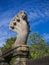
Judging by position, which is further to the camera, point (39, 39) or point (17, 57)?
point (39, 39)

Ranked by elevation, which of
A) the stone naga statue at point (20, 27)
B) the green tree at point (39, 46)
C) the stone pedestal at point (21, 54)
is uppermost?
the green tree at point (39, 46)

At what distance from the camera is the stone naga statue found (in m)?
10.4

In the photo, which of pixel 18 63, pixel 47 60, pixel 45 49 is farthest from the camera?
pixel 45 49

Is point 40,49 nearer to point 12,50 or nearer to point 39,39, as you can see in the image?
point 39,39

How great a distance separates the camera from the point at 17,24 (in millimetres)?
10930

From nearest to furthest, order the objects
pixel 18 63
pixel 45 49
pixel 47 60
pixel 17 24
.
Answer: pixel 47 60 < pixel 18 63 < pixel 17 24 < pixel 45 49

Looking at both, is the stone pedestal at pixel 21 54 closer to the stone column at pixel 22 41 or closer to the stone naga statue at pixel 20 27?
the stone column at pixel 22 41

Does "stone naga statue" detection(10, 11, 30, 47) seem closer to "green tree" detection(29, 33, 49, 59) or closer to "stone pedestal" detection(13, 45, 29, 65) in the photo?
"stone pedestal" detection(13, 45, 29, 65)

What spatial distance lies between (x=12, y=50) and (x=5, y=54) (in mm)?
723

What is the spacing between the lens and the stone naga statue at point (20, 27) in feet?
34.0

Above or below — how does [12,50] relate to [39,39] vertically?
below

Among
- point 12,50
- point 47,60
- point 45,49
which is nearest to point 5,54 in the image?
point 12,50

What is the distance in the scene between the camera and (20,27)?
35.0ft

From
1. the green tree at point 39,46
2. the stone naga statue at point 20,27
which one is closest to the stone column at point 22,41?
the stone naga statue at point 20,27
